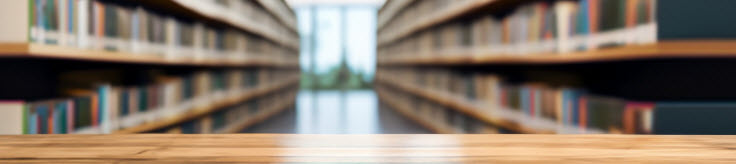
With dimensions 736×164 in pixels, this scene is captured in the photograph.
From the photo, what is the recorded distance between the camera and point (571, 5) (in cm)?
222

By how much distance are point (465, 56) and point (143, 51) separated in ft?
7.20

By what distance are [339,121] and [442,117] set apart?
5.38 feet

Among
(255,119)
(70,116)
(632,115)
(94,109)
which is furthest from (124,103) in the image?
(255,119)

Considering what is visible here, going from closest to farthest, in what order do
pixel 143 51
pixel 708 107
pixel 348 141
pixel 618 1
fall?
pixel 348 141
pixel 708 107
pixel 618 1
pixel 143 51

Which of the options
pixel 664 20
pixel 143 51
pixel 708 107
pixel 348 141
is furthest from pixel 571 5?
pixel 143 51

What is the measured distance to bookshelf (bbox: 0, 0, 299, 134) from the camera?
1.68m

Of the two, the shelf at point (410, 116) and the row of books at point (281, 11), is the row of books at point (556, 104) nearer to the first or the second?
the shelf at point (410, 116)

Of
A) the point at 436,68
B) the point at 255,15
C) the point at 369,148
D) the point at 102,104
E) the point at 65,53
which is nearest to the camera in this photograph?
the point at 369,148

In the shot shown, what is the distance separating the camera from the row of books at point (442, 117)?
3.67 meters

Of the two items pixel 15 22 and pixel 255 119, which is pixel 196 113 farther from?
pixel 255 119

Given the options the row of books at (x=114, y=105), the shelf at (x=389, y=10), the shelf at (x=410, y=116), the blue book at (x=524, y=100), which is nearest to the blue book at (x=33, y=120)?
the row of books at (x=114, y=105)

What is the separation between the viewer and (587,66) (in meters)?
2.60

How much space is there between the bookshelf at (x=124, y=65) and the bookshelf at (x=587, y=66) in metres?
1.84

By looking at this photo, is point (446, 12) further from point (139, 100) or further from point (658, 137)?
point (658, 137)
